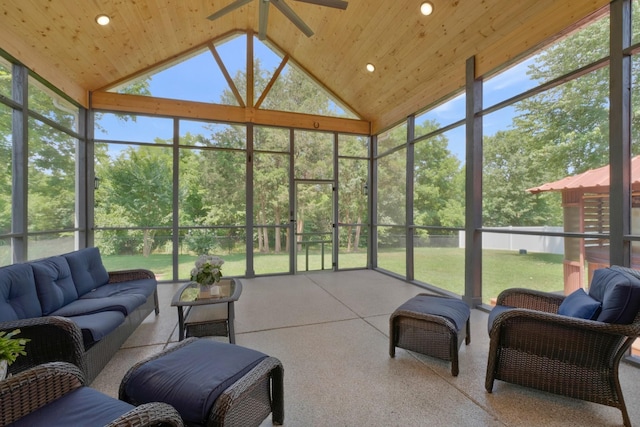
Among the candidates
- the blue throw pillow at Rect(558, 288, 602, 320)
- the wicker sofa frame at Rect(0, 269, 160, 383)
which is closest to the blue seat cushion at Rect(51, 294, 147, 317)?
the wicker sofa frame at Rect(0, 269, 160, 383)

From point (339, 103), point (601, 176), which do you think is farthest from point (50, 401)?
point (339, 103)

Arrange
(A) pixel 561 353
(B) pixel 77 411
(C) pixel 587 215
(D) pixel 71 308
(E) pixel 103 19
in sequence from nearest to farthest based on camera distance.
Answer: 1. (B) pixel 77 411
2. (A) pixel 561 353
3. (D) pixel 71 308
4. (C) pixel 587 215
5. (E) pixel 103 19

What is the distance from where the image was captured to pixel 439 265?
5.08 metres

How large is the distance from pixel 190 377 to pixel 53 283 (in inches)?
83.3

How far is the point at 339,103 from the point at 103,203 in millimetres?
5067

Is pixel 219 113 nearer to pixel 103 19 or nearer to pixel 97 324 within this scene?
pixel 103 19

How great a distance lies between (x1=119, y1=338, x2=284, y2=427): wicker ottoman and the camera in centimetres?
137

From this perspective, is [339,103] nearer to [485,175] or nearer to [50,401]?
[485,175]

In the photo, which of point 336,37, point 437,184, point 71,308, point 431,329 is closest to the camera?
point 431,329

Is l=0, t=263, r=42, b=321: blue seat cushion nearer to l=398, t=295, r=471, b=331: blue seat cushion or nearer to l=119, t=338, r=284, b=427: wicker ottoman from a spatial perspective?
l=119, t=338, r=284, b=427: wicker ottoman

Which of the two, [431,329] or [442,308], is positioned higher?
[442,308]

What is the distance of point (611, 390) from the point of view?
183 centimetres

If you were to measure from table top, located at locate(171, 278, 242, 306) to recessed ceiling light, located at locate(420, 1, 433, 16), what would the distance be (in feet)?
13.3

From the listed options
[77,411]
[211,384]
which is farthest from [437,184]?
[77,411]
